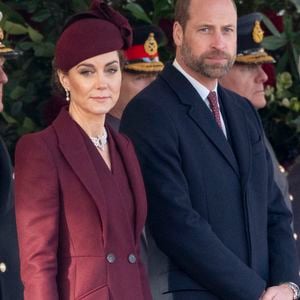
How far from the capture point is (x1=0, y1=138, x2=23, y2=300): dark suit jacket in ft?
13.9

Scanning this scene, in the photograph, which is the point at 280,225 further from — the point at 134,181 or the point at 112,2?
the point at 112,2

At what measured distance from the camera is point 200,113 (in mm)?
4484

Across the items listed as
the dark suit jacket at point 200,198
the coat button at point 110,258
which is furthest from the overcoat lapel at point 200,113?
the coat button at point 110,258

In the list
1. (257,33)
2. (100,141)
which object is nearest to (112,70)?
(100,141)

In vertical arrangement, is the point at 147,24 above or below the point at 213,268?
above

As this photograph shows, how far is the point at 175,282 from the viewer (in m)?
4.38

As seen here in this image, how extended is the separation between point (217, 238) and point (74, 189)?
674mm

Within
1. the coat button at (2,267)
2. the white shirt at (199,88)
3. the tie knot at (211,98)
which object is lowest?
the coat button at (2,267)

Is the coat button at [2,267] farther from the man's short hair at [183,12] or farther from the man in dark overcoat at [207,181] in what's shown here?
the man's short hair at [183,12]

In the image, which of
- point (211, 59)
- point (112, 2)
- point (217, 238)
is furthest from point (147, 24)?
point (217, 238)

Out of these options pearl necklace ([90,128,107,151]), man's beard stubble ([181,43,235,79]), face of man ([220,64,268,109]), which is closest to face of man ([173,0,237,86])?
man's beard stubble ([181,43,235,79])

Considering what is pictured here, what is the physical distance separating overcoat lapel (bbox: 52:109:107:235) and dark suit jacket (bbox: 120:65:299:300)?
1.42ft

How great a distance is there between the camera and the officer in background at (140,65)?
18.6ft

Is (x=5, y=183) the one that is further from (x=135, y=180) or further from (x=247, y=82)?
(x=247, y=82)
